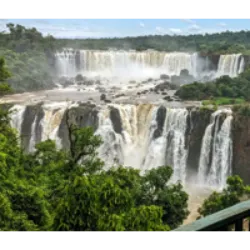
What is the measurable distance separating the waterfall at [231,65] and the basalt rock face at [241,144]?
7236 millimetres

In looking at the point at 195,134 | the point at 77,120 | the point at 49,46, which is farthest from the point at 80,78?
the point at 195,134

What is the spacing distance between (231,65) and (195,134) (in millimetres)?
7738

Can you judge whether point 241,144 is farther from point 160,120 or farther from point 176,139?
point 160,120

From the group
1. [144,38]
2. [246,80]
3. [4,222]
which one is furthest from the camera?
[144,38]

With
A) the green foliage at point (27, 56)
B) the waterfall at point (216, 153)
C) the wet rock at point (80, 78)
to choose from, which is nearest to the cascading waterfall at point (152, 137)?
the waterfall at point (216, 153)

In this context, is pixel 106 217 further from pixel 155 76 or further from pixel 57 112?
pixel 155 76

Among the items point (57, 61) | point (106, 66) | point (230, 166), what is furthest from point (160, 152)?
point (57, 61)

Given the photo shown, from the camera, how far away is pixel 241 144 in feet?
36.6

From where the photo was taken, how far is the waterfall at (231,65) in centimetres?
1806

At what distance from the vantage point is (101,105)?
13.1m

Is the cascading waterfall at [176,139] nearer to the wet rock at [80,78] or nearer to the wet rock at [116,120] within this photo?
the wet rock at [116,120]
